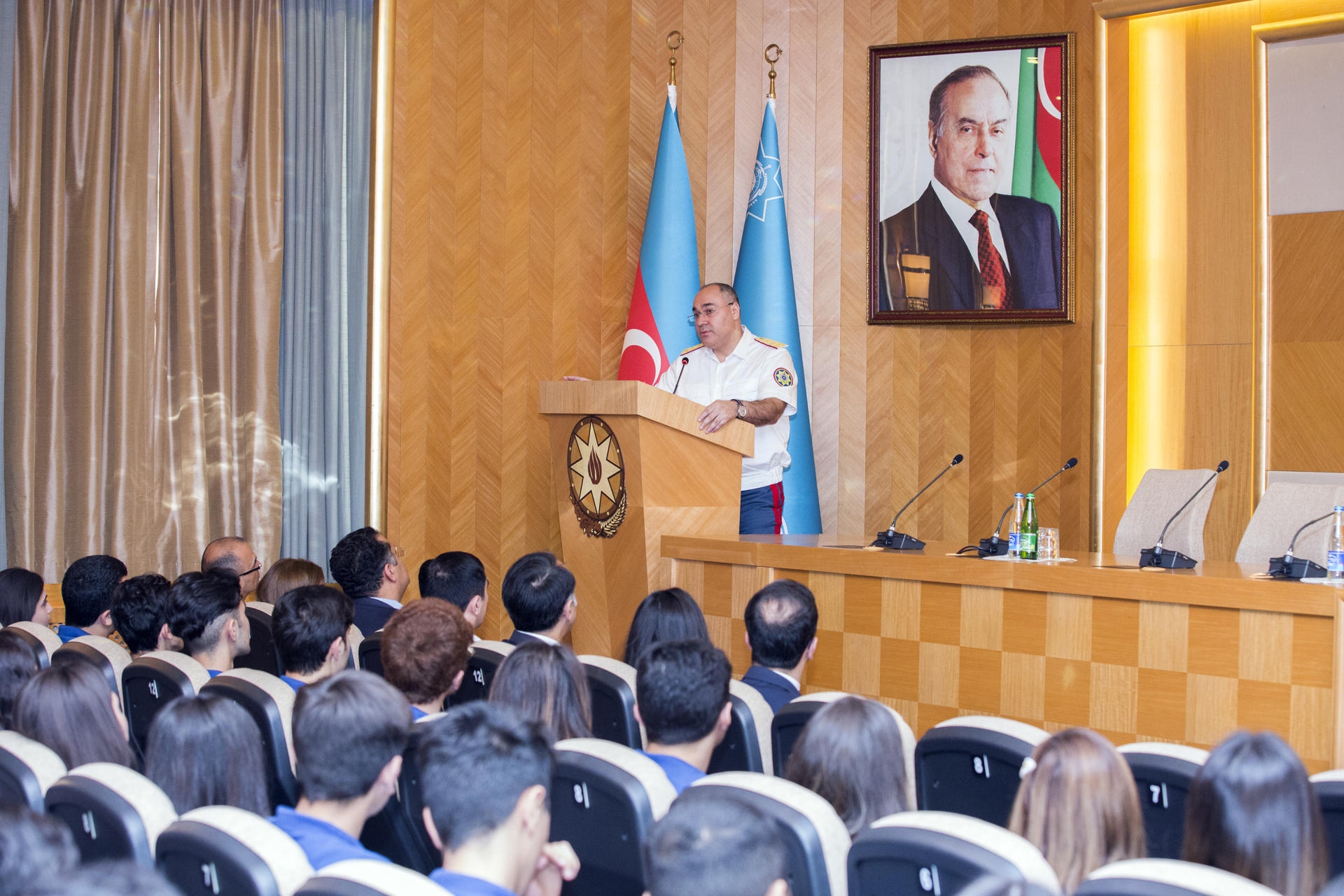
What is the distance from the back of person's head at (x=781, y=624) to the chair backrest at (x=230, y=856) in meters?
1.67

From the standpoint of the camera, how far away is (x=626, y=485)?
4930 mm

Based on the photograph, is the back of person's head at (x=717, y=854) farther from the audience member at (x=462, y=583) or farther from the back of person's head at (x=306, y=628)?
the audience member at (x=462, y=583)

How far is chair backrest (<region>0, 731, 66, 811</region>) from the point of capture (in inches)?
81.0

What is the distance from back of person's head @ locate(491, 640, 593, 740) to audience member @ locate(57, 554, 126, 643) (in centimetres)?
201

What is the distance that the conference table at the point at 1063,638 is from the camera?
3.38m

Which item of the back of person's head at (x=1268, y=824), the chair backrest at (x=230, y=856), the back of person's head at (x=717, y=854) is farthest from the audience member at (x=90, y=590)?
the back of person's head at (x=1268, y=824)

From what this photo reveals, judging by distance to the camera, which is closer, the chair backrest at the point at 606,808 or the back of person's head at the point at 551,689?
the chair backrest at the point at 606,808

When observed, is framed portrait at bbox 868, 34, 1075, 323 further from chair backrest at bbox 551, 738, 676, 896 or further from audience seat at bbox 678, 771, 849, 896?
audience seat at bbox 678, 771, 849, 896

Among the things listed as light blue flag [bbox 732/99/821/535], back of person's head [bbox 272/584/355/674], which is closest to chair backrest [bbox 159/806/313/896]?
back of person's head [bbox 272/584/355/674]

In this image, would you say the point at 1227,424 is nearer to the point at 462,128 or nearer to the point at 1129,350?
the point at 1129,350

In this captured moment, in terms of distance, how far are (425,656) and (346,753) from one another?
853 millimetres

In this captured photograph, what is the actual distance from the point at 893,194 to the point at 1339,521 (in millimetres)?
3671

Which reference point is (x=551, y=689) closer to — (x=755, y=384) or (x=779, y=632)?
(x=779, y=632)

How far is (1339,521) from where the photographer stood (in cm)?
372
